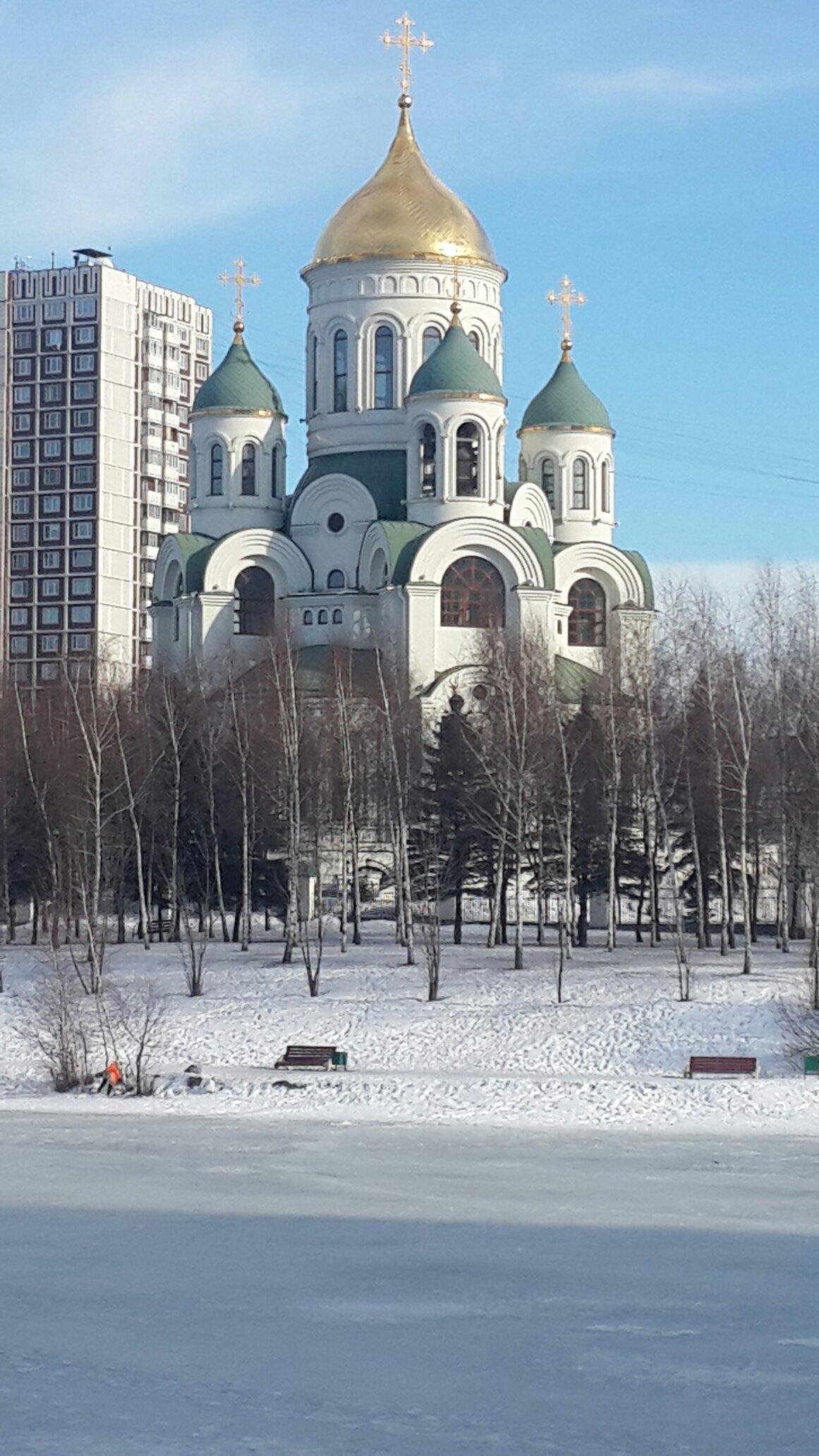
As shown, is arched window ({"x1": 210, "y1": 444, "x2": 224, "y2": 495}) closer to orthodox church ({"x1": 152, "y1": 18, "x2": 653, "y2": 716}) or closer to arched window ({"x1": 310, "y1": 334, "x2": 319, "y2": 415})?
orthodox church ({"x1": 152, "y1": 18, "x2": 653, "y2": 716})

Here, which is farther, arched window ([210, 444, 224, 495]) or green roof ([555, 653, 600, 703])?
arched window ([210, 444, 224, 495])

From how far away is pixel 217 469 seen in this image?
5622 centimetres

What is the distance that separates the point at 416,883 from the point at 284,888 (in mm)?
2523

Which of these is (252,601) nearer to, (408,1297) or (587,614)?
(587,614)

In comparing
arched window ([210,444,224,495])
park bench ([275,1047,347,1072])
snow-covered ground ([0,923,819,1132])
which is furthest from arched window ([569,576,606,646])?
park bench ([275,1047,347,1072])

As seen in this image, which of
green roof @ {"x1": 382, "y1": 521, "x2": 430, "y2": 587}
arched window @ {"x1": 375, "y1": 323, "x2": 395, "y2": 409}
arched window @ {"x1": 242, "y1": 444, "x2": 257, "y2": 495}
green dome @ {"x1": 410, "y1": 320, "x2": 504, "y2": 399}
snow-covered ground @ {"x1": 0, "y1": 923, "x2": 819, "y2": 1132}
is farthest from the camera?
arched window @ {"x1": 242, "y1": 444, "x2": 257, "y2": 495}

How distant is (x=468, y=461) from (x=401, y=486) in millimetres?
2888

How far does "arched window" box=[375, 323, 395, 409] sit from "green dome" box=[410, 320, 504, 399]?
3141 mm

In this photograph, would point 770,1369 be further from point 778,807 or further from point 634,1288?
point 778,807

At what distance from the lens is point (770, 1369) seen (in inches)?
481

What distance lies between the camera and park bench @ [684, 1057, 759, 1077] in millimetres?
26172

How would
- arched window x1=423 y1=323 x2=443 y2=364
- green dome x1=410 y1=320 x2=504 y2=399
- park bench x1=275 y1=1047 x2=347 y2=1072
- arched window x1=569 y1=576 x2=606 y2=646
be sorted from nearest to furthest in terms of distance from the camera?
park bench x1=275 y1=1047 x2=347 y2=1072 < green dome x1=410 y1=320 x2=504 y2=399 < arched window x1=569 y1=576 x2=606 y2=646 < arched window x1=423 y1=323 x2=443 y2=364

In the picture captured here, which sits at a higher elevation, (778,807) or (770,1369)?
(778,807)

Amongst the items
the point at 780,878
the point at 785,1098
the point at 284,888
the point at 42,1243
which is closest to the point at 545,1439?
the point at 42,1243
